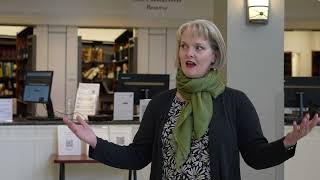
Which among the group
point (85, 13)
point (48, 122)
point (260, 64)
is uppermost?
Answer: point (85, 13)

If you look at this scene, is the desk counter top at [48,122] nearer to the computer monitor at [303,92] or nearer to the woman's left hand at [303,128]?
the computer monitor at [303,92]

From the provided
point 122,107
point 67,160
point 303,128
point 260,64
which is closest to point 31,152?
point 67,160

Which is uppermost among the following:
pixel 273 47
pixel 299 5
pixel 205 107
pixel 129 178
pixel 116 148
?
pixel 299 5

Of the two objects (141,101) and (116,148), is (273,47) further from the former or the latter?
(116,148)

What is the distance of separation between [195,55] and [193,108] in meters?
0.20

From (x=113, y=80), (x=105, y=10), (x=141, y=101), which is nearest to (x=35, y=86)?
(x=141, y=101)

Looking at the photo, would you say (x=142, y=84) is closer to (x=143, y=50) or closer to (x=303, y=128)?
(x=143, y=50)

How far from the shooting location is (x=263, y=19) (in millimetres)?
4105

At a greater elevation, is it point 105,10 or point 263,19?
point 105,10

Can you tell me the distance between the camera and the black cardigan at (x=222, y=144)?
5.84ft

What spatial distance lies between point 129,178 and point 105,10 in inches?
166

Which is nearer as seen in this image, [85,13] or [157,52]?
[85,13]

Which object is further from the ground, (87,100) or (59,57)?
(59,57)

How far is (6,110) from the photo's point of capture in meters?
4.61
